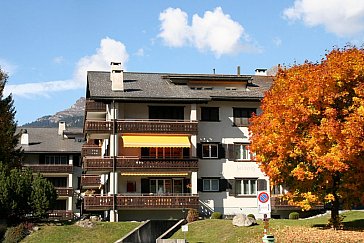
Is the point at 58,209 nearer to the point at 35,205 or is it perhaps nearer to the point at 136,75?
the point at 136,75

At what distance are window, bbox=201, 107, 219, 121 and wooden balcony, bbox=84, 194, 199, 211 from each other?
7635 mm

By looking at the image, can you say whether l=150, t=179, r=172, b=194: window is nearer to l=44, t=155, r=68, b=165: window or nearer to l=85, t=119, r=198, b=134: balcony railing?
l=85, t=119, r=198, b=134: balcony railing

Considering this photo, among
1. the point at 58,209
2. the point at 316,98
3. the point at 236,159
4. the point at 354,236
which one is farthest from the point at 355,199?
the point at 58,209

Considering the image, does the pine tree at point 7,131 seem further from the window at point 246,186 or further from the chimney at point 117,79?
the window at point 246,186

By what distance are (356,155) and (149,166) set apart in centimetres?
2206

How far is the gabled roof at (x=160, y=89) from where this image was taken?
50.7 metres

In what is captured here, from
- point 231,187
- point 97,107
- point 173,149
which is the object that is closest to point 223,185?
point 231,187

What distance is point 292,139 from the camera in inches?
1313

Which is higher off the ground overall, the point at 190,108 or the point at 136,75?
the point at 136,75

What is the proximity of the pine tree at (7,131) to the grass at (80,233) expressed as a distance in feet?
38.4

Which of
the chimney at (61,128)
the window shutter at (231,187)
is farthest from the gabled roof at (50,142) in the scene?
the window shutter at (231,187)

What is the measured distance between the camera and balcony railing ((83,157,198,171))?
49188 mm

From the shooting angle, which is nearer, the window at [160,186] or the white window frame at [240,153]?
the window at [160,186]

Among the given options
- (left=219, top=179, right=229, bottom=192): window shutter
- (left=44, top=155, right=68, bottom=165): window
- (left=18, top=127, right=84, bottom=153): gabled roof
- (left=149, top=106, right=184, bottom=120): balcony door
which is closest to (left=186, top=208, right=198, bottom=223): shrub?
(left=219, top=179, right=229, bottom=192): window shutter
